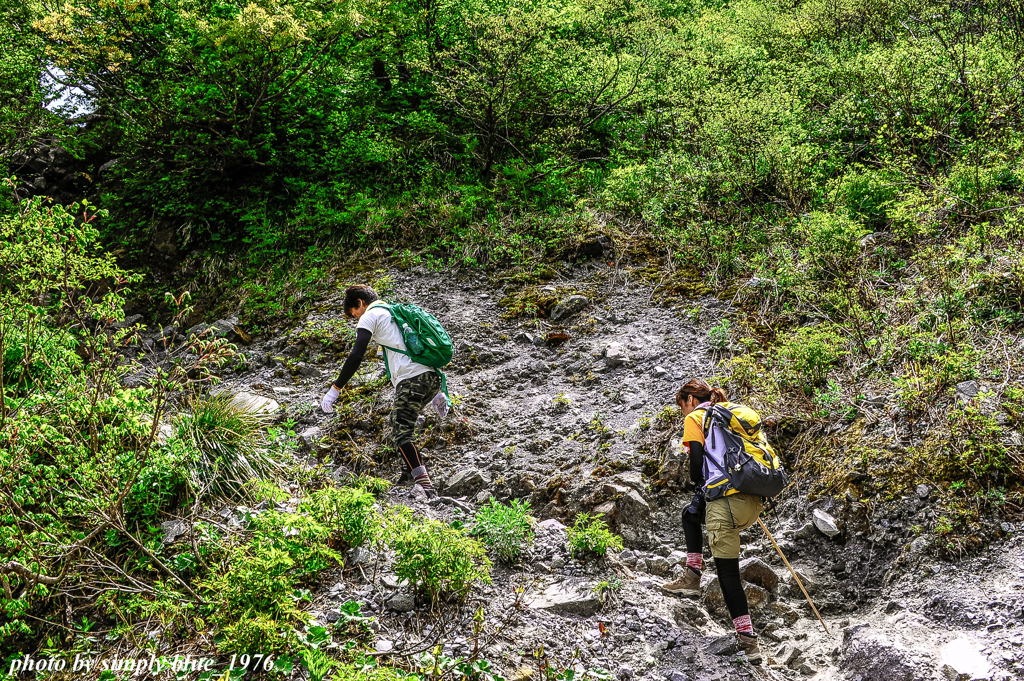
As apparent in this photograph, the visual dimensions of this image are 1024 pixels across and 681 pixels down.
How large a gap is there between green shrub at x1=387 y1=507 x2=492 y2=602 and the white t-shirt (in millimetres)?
2072

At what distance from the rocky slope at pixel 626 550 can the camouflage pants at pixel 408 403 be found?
1.74 feet

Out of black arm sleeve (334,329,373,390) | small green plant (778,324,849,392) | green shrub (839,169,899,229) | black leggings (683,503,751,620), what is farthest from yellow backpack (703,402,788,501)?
green shrub (839,169,899,229)

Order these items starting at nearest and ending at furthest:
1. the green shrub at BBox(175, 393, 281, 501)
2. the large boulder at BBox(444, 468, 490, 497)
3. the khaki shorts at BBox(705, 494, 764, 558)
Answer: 1. the khaki shorts at BBox(705, 494, 764, 558)
2. the green shrub at BBox(175, 393, 281, 501)
3. the large boulder at BBox(444, 468, 490, 497)

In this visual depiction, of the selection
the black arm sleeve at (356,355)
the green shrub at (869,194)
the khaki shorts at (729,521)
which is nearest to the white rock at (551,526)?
the khaki shorts at (729,521)

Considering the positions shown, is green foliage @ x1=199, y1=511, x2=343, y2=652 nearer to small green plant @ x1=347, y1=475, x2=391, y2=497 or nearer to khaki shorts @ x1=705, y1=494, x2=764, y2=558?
small green plant @ x1=347, y1=475, x2=391, y2=497

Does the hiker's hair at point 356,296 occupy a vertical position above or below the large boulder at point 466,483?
above

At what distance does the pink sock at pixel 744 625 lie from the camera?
4020mm

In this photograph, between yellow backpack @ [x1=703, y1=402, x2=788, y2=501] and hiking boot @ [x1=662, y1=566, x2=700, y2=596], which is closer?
yellow backpack @ [x1=703, y1=402, x2=788, y2=501]

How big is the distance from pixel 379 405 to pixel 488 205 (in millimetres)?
4521

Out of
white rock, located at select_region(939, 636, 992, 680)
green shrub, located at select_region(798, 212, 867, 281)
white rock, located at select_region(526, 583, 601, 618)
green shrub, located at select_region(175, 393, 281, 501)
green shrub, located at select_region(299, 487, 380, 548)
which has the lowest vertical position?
white rock, located at select_region(939, 636, 992, 680)

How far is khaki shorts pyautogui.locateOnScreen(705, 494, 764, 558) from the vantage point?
4145mm

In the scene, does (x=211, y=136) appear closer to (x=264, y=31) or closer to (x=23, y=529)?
(x=264, y=31)

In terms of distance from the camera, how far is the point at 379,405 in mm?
7367

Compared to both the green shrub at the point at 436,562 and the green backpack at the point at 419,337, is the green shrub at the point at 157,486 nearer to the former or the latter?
the green shrub at the point at 436,562
